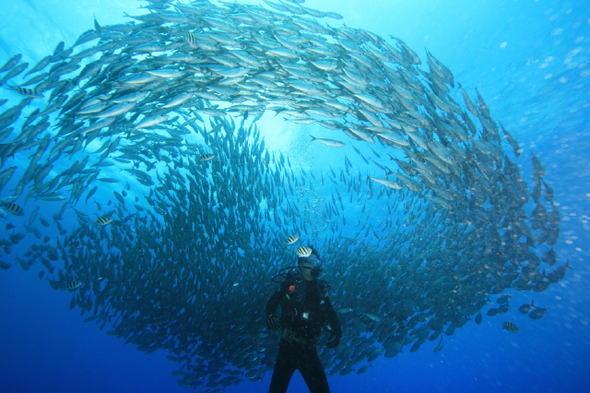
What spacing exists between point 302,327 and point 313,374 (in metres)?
0.83

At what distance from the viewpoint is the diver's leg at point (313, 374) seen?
14.6 feet

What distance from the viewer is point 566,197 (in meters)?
17.6

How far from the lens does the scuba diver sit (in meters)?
4.60

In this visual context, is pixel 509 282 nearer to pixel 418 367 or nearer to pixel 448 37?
pixel 448 37

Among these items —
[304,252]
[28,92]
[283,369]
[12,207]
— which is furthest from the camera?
[12,207]

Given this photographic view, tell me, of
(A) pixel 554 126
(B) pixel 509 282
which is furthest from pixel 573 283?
(B) pixel 509 282

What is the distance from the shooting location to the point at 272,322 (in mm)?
4719

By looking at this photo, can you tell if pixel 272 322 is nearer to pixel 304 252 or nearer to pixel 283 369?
pixel 283 369

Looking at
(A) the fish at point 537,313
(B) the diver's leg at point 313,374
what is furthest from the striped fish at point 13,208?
(A) the fish at point 537,313

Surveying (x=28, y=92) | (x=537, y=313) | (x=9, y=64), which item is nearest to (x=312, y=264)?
(x=28, y=92)

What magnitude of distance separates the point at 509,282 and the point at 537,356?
3607 inches

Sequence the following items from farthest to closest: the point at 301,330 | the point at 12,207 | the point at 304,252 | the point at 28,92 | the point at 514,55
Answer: the point at 514,55
the point at 12,207
the point at 304,252
the point at 28,92
the point at 301,330

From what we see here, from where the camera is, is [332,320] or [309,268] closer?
[332,320]

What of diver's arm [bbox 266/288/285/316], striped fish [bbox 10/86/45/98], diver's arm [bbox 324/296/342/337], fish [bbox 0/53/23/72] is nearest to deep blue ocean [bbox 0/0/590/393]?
fish [bbox 0/53/23/72]
